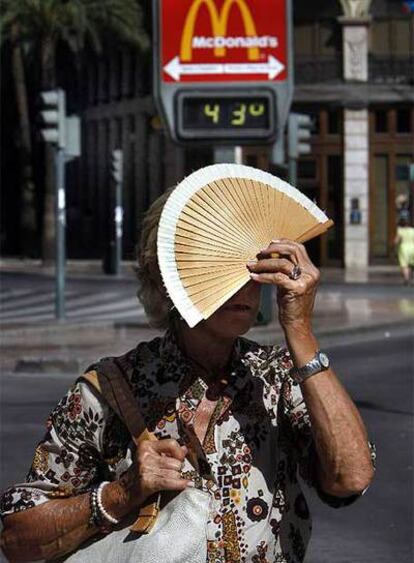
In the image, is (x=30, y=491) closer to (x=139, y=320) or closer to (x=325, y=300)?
(x=139, y=320)

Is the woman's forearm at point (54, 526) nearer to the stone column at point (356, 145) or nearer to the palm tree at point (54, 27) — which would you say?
the palm tree at point (54, 27)

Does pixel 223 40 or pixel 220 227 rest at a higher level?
pixel 223 40

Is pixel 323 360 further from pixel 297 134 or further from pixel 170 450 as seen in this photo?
pixel 297 134

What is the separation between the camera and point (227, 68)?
1791cm

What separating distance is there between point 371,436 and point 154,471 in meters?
8.44

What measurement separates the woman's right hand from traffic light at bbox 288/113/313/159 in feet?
66.0

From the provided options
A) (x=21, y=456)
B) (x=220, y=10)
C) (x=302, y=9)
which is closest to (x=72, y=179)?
(x=302, y=9)

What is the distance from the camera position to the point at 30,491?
117 inches

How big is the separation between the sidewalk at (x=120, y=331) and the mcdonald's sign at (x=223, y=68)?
8.16 ft

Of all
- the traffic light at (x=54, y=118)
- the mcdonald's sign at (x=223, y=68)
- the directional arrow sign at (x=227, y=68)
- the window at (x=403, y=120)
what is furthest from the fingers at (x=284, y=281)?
the window at (x=403, y=120)

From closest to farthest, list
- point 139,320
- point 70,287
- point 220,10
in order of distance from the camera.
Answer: point 220,10, point 139,320, point 70,287

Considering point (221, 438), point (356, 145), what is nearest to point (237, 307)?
point (221, 438)

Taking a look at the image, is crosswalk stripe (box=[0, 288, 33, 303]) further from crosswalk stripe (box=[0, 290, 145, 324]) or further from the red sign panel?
the red sign panel

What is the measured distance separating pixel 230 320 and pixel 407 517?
5.40m
